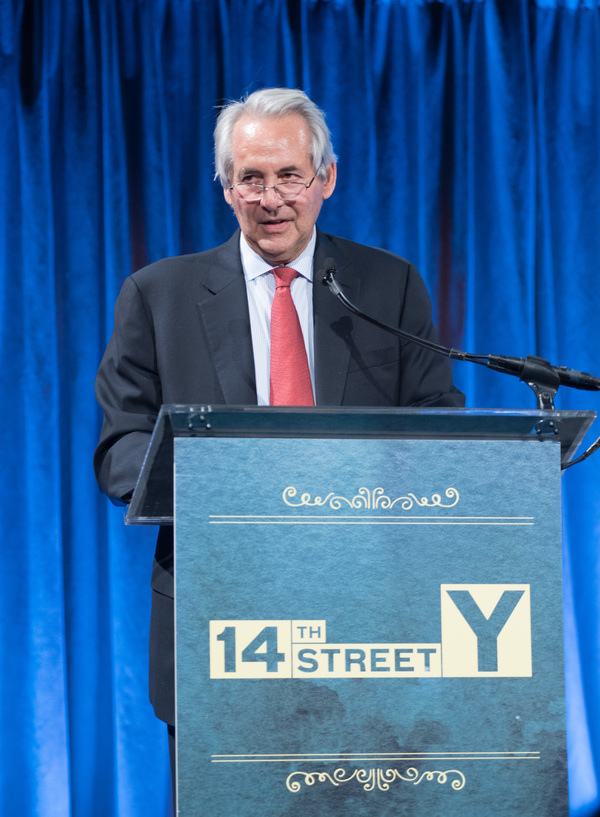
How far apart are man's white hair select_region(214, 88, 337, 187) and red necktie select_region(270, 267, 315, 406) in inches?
10.8

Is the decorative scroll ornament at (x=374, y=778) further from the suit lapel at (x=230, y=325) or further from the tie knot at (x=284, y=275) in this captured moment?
the tie knot at (x=284, y=275)

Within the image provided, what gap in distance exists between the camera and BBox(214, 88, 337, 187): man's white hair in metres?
1.53

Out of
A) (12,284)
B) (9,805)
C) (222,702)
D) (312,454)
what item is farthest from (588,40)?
(9,805)

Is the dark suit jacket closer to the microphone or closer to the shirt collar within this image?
the shirt collar

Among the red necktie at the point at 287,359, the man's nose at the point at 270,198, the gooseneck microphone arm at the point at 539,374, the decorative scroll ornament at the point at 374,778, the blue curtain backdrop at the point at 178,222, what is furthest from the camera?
the blue curtain backdrop at the point at 178,222

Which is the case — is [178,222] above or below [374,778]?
above

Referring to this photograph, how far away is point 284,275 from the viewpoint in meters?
1.55

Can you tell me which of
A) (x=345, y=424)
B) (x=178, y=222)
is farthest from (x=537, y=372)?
(x=178, y=222)

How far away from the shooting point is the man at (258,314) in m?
1.46

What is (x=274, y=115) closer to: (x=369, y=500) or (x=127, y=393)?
(x=127, y=393)

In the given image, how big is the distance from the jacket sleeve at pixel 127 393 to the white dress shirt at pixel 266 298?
0.19 metres

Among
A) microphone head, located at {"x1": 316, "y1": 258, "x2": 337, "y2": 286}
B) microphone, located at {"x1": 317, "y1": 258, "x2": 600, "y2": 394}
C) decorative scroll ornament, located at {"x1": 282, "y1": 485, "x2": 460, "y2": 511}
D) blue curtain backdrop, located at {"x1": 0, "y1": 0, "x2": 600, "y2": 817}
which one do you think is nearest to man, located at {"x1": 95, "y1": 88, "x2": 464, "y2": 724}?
microphone head, located at {"x1": 316, "y1": 258, "x2": 337, "y2": 286}

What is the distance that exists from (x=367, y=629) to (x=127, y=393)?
71 centimetres

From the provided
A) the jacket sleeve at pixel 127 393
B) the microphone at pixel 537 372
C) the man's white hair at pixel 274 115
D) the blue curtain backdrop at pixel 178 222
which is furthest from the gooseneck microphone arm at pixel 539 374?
the blue curtain backdrop at pixel 178 222
